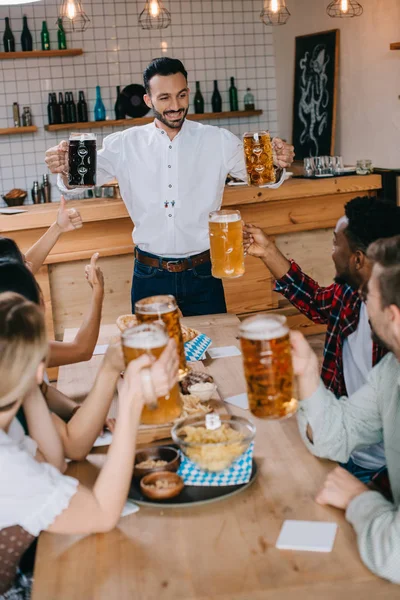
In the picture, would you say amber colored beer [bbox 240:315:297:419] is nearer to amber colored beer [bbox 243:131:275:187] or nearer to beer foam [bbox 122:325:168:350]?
beer foam [bbox 122:325:168:350]

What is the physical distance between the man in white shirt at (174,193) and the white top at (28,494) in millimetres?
2131

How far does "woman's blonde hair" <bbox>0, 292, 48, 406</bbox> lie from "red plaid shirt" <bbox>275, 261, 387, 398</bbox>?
117cm

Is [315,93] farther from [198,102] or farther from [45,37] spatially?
[45,37]

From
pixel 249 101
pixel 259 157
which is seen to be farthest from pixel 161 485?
pixel 249 101

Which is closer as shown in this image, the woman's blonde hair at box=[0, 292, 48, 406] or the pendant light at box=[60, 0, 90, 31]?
the woman's blonde hair at box=[0, 292, 48, 406]

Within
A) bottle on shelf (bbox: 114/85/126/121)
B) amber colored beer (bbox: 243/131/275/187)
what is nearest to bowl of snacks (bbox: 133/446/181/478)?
amber colored beer (bbox: 243/131/275/187)

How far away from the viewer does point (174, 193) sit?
3.56 m

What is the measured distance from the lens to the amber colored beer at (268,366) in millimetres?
1344

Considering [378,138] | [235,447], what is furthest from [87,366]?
[378,138]

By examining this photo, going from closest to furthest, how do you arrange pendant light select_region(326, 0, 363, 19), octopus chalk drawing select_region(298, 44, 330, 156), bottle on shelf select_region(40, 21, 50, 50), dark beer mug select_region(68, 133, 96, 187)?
1. dark beer mug select_region(68, 133, 96, 187)
2. pendant light select_region(326, 0, 363, 19)
3. octopus chalk drawing select_region(298, 44, 330, 156)
4. bottle on shelf select_region(40, 21, 50, 50)

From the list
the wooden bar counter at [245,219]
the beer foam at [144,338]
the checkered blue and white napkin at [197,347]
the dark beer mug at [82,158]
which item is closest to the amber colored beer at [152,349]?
the beer foam at [144,338]

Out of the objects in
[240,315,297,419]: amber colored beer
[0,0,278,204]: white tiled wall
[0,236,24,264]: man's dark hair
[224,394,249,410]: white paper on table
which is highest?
[0,0,278,204]: white tiled wall

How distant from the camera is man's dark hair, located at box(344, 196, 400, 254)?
7.76 feet

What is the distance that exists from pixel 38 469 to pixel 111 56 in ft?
18.7
